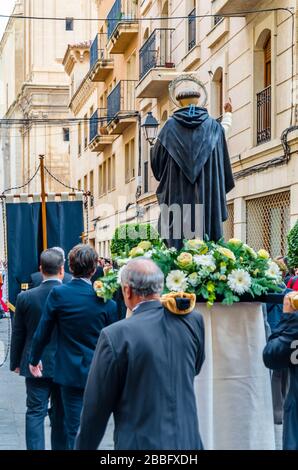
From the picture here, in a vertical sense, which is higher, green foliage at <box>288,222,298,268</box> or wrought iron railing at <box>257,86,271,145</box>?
wrought iron railing at <box>257,86,271,145</box>

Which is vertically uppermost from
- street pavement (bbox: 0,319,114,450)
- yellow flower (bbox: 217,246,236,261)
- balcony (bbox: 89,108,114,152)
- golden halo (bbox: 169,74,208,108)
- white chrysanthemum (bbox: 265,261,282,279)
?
balcony (bbox: 89,108,114,152)

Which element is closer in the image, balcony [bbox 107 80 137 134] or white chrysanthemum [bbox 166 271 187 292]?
white chrysanthemum [bbox 166 271 187 292]

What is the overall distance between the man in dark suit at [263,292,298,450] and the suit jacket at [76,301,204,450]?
3.90 feet

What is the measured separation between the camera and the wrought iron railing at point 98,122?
124ft

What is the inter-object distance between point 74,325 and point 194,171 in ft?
4.55

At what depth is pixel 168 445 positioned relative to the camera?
467 cm

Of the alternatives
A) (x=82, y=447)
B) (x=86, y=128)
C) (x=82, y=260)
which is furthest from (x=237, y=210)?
(x=86, y=128)

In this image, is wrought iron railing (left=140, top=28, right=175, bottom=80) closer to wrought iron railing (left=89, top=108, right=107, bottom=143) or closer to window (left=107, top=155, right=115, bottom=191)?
wrought iron railing (left=89, top=108, right=107, bottom=143)

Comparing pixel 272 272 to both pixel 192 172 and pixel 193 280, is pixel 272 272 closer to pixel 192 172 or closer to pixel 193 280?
pixel 193 280

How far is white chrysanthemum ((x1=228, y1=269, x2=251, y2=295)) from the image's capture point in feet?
21.1

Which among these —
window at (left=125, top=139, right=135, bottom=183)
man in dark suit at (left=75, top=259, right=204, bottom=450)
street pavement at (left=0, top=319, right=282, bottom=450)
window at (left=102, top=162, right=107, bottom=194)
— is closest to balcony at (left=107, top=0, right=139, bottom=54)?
Answer: window at (left=125, top=139, right=135, bottom=183)

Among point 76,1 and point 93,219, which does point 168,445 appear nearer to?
point 93,219

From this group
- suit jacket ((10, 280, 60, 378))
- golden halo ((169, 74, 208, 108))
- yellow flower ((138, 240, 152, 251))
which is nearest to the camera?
yellow flower ((138, 240, 152, 251))

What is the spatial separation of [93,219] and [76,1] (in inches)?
1103
